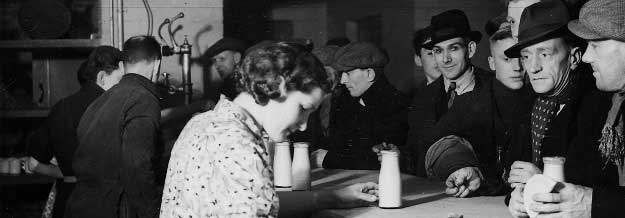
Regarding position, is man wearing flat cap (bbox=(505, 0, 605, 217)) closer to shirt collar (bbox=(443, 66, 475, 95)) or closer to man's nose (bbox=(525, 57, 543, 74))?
man's nose (bbox=(525, 57, 543, 74))

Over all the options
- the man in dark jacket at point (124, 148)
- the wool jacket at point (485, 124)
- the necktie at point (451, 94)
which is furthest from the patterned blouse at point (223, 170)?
the necktie at point (451, 94)

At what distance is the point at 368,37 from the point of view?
6.29 metres

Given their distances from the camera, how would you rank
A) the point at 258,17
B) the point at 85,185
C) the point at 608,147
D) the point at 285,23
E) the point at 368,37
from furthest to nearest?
1. the point at 368,37
2. the point at 285,23
3. the point at 258,17
4. the point at 85,185
5. the point at 608,147

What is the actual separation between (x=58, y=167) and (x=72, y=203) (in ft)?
3.20

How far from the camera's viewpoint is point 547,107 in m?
2.45

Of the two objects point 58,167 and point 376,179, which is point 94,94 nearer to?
point 58,167

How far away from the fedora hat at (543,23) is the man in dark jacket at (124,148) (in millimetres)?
1421

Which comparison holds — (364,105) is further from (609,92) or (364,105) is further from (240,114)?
(240,114)

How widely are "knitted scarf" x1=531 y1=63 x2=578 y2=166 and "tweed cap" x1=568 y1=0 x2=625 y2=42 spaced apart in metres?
0.38

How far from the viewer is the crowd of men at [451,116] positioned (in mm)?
1980

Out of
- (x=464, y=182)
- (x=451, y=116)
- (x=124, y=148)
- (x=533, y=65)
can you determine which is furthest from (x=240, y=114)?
(x=451, y=116)

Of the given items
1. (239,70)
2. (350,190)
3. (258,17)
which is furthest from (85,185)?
(258,17)

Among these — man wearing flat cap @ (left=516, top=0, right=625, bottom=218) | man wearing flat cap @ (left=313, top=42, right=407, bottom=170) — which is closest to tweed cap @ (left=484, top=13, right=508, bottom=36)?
man wearing flat cap @ (left=313, top=42, right=407, bottom=170)

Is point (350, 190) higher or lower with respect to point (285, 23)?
lower
